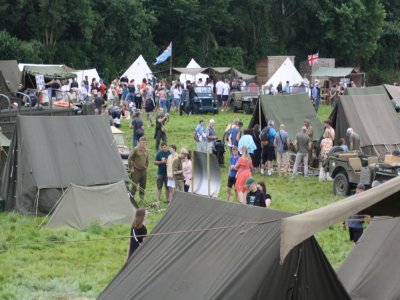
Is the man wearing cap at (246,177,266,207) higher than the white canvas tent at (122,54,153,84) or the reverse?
the reverse

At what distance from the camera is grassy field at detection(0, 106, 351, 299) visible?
12953 mm

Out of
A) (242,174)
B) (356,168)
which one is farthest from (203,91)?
(242,174)

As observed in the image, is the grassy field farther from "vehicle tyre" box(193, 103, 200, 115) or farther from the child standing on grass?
"vehicle tyre" box(193, 103, 200, 115)

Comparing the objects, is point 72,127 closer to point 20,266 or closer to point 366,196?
point 20,266

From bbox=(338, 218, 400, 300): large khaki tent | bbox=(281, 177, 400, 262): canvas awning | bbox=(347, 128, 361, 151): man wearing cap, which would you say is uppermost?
bbox=(281, 177, 400, 262): canvas awning

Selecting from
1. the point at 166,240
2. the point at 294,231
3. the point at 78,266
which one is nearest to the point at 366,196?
the point at 294,231

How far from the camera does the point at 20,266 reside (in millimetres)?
14250

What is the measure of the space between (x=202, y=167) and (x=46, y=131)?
369 cm

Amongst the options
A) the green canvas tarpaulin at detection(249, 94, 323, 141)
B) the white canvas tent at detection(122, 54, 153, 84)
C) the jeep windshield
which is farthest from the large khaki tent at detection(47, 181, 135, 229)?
the white canvas tent at detection(122, 54, 153, 84)

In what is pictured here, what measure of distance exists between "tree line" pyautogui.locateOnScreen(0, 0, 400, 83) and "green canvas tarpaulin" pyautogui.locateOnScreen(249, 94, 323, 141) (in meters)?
22.9

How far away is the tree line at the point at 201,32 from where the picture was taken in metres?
49.1

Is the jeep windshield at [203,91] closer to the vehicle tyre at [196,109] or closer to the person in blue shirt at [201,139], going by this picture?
the vehicle tyre at [196,109]

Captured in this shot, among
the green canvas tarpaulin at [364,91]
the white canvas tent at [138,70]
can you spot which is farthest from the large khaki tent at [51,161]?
the white canvas tent at [138,70]

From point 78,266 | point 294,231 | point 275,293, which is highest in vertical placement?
Answer: point 294,231
